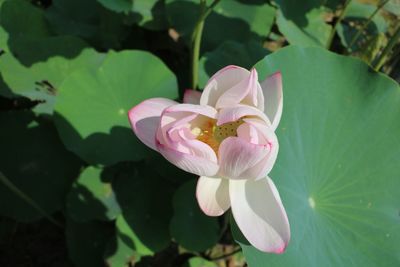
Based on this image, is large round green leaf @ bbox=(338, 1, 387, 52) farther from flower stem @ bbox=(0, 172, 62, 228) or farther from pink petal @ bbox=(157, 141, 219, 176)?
flower stem @ bbox=(0, 172, 62, 228)

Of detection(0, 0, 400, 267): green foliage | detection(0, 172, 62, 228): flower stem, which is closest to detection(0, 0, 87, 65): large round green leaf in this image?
detection(0, 0, 400, 267): green foliage

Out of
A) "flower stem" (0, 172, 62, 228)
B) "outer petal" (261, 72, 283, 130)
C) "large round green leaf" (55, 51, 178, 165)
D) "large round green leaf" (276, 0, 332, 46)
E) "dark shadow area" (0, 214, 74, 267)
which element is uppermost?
"outer petal" (261, 72, 283, 130)

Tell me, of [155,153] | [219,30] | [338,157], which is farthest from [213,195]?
[219,30]

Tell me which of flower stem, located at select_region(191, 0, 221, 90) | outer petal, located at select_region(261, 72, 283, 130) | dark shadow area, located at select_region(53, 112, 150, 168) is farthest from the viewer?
dark shadow area, located at select_region(53, 112, 150, 168)

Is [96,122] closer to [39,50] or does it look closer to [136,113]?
[39,50]

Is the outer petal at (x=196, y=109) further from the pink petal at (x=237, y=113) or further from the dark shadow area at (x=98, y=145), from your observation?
the dark shadow area at (x=98, y=145)

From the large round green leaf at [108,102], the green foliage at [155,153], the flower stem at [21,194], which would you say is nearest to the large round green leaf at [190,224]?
the green foliage at [155,153]

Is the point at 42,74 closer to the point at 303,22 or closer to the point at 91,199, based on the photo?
the point at 91,199
